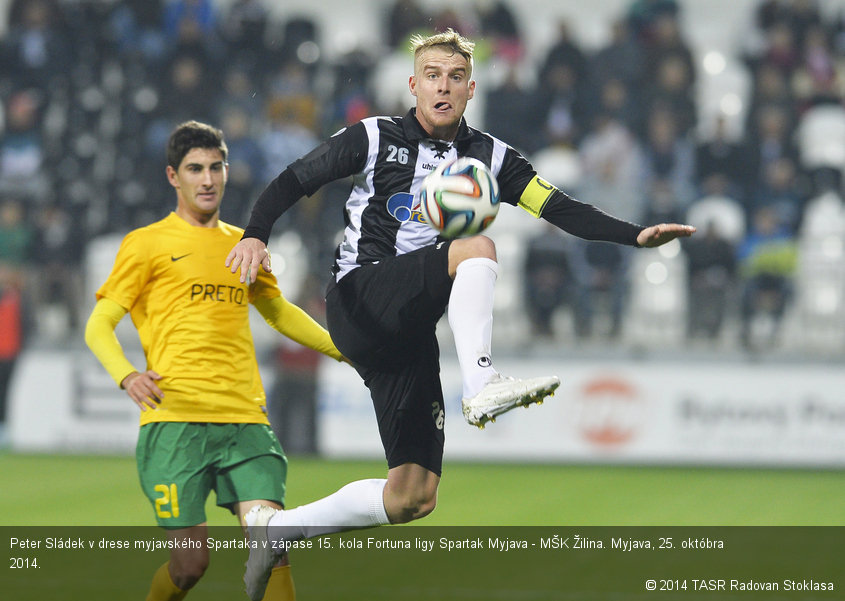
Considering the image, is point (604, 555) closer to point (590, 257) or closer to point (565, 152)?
point (590, 257)

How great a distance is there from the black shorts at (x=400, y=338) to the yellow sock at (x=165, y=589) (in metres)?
1.06

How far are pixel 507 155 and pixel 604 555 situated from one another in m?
3.88

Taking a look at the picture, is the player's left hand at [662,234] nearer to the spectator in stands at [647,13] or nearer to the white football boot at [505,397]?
the white football boot at [505,397]

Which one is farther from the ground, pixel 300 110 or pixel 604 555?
pixel 300 110

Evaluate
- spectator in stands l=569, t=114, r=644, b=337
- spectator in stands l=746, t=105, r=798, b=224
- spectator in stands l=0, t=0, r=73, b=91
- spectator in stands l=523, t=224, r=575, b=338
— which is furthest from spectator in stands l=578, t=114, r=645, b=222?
spectator in stands l=0, t=0, r=73, b=91

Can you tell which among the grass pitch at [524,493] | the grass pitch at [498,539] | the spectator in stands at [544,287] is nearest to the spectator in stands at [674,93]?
the spectator in stands at [544,287]

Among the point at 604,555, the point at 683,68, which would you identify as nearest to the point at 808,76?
the point at 683,68

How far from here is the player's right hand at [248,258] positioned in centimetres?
439

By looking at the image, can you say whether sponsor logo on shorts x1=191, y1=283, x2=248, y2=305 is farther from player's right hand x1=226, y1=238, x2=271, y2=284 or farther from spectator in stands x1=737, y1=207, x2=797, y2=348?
spectator in stands x1=737, y1=207, x2=797, y2=348

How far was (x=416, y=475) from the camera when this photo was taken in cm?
496

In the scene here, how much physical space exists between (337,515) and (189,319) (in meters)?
1.05

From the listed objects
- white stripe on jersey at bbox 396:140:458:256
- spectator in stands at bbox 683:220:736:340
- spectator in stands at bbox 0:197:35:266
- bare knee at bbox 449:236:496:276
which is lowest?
bare knee at bbox 449:236:496:276

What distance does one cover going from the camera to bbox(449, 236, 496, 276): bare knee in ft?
15.1

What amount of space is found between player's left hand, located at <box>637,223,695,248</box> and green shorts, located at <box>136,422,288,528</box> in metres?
1.84
